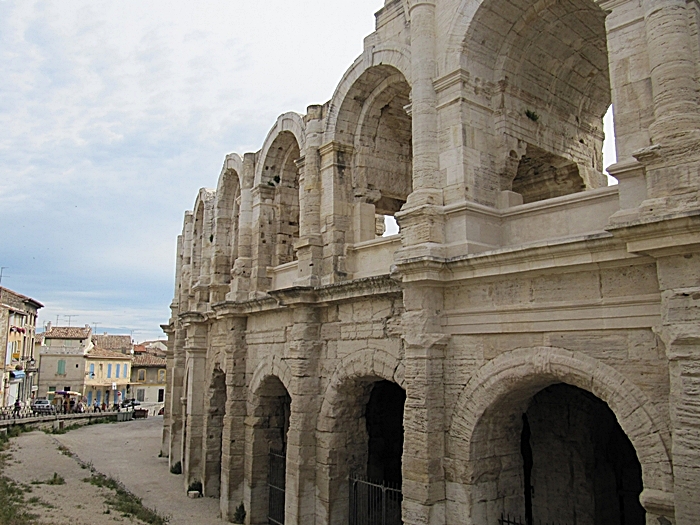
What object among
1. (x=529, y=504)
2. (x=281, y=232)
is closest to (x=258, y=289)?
(x=281, y=232)

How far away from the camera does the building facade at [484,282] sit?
17.2 feet

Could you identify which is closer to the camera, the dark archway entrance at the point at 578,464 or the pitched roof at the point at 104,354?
the dark archway entrance at the point at 578,464

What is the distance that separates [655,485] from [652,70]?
366cm

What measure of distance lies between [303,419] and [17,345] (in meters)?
33.0

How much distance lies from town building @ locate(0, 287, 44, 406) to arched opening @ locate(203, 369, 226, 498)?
954 inches

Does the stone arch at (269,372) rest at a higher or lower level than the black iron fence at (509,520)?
higher

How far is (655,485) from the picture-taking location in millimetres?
5113

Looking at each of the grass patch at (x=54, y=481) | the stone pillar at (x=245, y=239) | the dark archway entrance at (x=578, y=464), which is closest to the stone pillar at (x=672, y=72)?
the dark archway entrance at (x=578, y=464)

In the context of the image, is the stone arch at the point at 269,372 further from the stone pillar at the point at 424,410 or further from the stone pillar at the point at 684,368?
the stone pillar at the point at 684,368

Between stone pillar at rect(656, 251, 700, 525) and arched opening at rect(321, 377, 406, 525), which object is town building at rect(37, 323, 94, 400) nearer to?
arched opening at rect(321, 377, 406, 525)

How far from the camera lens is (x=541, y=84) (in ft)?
27.2

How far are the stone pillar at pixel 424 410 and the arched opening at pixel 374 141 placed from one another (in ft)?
9.55

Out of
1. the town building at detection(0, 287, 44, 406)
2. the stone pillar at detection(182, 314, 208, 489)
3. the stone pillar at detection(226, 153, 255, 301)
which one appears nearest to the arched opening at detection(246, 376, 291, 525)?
the stone pillar at detection(226, 153, 255, 301)

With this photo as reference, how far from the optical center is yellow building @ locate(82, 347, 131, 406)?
43.3 meters
